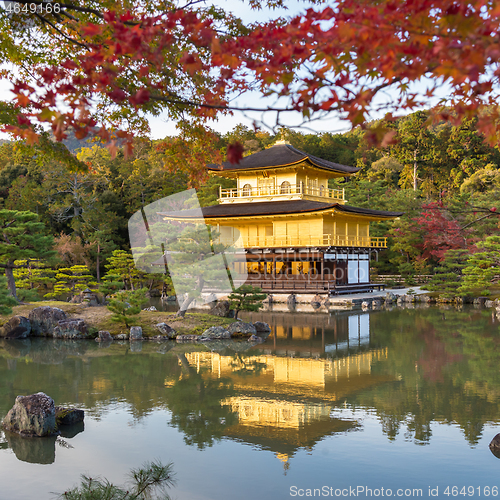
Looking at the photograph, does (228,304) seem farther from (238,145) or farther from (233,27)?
(238,145)

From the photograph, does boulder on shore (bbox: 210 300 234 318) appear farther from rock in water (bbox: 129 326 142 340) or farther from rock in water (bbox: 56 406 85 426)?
rock in water (bbox: 56 406 85 426)

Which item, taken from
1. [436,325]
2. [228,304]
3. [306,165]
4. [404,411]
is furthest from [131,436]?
[306,165]

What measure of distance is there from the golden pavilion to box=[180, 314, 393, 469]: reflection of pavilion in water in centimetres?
1127

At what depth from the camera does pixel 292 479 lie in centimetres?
466

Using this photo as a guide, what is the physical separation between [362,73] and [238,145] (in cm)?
71

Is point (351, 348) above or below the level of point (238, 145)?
below

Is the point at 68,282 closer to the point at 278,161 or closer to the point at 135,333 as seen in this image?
the point at 135,333

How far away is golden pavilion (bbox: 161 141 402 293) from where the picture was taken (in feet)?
78.2

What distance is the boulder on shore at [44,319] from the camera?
530 inches

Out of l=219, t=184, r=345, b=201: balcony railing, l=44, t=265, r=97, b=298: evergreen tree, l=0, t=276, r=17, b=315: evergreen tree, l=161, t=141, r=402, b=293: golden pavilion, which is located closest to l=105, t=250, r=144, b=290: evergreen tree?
l=44, t=265, r=97, b=298: evergreen tree

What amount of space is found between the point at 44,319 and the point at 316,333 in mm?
7625

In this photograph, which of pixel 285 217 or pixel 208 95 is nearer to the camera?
pixel 208 95

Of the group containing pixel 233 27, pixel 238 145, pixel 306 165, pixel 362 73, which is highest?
pixel 306 165

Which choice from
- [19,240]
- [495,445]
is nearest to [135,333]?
[19,240]
